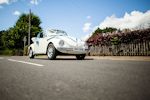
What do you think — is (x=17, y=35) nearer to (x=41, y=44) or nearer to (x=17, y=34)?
(x=17, y=34)

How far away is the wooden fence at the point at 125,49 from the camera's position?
41.6 feet

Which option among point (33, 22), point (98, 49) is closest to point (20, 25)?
point (33, 22)

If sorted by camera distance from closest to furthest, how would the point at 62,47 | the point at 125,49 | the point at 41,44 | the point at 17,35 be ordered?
the point at 62,47
the point at 41,44
the point at 125,49
the point at 17,35

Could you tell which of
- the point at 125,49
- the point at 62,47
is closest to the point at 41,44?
the point at 62,47

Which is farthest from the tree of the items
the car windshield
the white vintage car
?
the white vintage car

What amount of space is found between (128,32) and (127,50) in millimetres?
1222

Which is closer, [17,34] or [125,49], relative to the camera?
[125,49]

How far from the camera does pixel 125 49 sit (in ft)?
45.5

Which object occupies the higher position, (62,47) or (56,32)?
(56,32)

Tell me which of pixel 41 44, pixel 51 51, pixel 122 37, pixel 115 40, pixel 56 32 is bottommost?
pixel 51 51

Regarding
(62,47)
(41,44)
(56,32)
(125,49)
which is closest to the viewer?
(62,47)

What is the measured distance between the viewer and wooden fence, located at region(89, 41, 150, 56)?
12687 millimetres

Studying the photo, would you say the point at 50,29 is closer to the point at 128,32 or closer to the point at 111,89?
the point at 128,32

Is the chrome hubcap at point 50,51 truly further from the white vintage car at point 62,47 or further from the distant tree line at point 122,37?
the distant tree line at point 122,37
